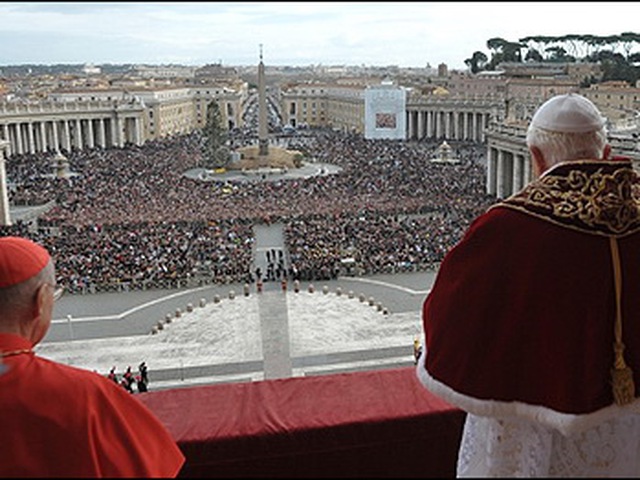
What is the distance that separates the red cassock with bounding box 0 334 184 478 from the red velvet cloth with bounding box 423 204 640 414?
3.49ft

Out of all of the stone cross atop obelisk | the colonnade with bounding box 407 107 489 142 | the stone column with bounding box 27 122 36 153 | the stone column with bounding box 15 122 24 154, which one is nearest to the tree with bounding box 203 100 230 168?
the stone cross atop obelisk

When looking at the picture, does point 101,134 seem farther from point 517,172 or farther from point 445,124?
point 517,172

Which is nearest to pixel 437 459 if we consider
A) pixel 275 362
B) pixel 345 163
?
pixel 275 362

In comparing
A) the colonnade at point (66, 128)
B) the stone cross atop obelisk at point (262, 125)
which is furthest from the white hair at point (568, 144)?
the colonnade at point (66, 128)

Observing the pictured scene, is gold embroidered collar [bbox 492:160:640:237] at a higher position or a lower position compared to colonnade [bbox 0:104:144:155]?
higher

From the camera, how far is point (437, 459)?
4.47m

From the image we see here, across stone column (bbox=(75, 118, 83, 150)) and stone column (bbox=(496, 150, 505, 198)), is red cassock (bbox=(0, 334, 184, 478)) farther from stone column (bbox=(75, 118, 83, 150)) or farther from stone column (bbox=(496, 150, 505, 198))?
stone column (bbox=(75, 118, 83, 150))

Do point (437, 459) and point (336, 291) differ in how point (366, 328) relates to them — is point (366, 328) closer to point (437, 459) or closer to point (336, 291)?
point (336, 291)

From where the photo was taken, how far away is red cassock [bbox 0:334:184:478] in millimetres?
1971

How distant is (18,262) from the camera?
2.21 meters

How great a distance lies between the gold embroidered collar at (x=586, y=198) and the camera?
2615mm

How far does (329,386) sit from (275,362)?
1131cm

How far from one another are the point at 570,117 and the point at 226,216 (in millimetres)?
29606

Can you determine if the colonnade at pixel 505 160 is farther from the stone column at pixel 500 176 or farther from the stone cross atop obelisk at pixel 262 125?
the stone cross atop obelisk at pixel 262 125
